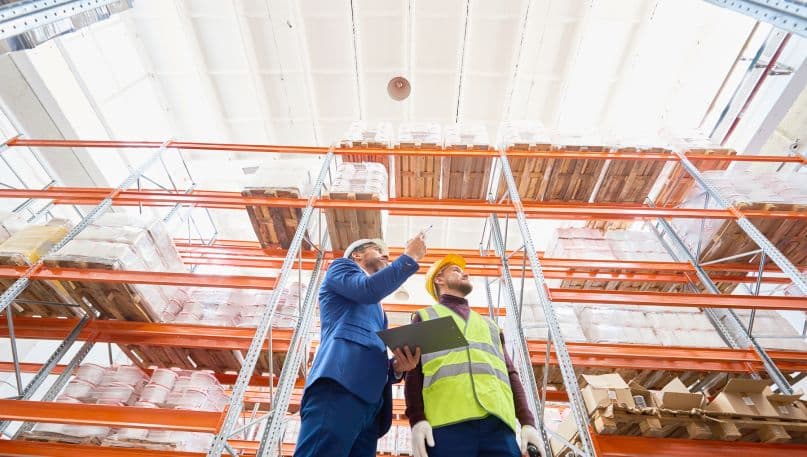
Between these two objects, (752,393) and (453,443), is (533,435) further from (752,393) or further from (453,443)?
(752,393)

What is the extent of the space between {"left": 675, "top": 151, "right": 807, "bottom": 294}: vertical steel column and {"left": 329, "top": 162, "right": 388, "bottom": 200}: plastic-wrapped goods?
4493mm

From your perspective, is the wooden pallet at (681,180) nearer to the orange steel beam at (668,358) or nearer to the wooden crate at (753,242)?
the wooden crate at (753,242)

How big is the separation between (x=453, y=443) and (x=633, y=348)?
11.2ft

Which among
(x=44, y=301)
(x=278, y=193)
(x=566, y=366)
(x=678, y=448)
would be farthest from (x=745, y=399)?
(x=44, y=301)

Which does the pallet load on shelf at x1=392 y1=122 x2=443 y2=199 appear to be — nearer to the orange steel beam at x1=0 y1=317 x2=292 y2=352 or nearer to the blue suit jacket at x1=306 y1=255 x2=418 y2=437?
the orange steel beam at x1=0 y1=317 x2=292 y2=352

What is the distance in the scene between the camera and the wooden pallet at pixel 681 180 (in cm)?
653

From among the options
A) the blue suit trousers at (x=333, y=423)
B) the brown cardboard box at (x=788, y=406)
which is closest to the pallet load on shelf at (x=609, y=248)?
the brown cardboard box at (x=788, y=406)

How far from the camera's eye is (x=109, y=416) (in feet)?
12.1

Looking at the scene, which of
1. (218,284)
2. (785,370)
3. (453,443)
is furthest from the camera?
(785,370)

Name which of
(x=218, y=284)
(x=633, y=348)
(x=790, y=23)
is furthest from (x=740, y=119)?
(x=218, y=284)

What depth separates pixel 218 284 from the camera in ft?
15.6

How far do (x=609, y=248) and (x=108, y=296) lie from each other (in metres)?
6.90

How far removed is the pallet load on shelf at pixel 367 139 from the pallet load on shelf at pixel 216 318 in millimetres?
2410

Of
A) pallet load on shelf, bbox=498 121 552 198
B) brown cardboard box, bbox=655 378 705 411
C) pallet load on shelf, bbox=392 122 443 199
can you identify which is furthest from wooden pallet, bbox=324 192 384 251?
brown cardboard box, bbox=655 378 705 411
